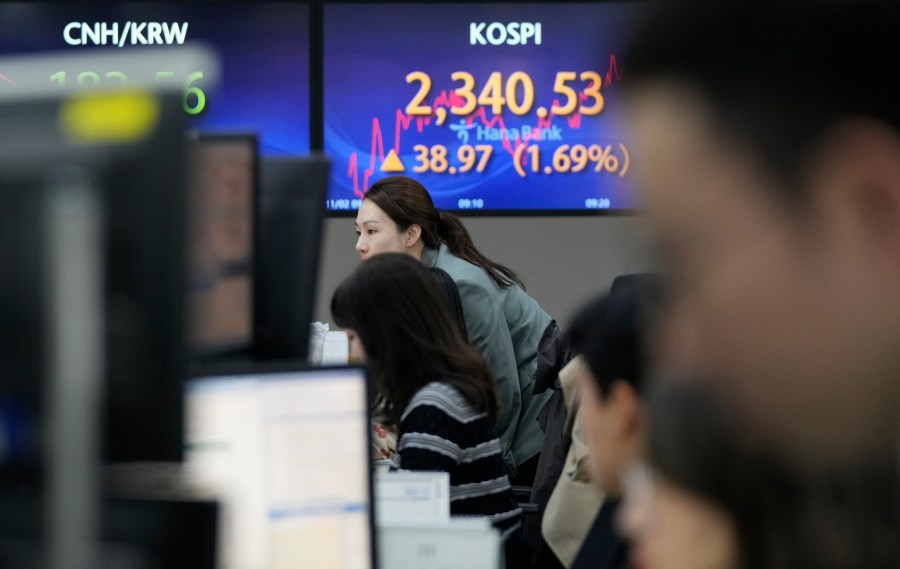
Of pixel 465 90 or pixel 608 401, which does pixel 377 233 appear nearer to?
pixel 465 90

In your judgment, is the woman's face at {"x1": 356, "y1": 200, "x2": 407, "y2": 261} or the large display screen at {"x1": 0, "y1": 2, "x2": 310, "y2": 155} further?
the large display screen at {"x1": 0, "y1": 2, "x2": 310, "y2": 155}

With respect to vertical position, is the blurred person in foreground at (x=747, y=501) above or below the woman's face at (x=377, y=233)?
below

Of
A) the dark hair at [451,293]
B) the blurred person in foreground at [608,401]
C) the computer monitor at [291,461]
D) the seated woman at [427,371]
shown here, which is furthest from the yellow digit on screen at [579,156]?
the computer monitor at [291,461]

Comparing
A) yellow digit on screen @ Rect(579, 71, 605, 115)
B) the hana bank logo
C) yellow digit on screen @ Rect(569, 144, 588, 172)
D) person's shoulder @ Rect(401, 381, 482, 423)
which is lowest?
person's shoulder @ Rect(401, 381, 482, 423)

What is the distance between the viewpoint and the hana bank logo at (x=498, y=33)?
161 inches

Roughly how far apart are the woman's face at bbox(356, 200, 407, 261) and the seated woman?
0.89 meters

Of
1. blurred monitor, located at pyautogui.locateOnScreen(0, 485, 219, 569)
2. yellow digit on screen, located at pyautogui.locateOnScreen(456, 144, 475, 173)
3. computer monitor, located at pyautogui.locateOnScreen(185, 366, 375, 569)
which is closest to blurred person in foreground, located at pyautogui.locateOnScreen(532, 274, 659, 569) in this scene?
computer monitor, located at pyautogui.locateOnScreen(185, 366, 375, 569)

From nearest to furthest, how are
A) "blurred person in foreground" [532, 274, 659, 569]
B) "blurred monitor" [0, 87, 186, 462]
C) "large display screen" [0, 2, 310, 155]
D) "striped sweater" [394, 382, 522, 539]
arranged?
"blurred monitor" [0, 87, 186, 462] < "blurred person in foreground" [532, 274, 659, 569] < "striped sweater" [394, 382, 522, 539] < "large display screen" [0, 2, 310, 155]

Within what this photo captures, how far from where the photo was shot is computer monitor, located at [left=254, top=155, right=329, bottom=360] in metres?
1.46

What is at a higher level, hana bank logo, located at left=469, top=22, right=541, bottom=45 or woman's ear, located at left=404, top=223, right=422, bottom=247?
hana bank logo, located at left=469, top=22, right=541, bottom=45

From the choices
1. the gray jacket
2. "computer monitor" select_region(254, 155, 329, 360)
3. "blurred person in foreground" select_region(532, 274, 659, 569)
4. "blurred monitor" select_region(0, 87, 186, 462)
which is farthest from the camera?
the gray jacket

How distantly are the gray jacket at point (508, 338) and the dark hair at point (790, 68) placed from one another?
276 centimetres

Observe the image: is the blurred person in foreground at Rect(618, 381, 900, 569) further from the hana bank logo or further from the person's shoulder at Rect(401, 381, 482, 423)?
the hana bank logo

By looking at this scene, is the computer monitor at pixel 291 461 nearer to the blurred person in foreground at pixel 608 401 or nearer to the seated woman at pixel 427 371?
the blurred person in foreground at pixel 608 401
